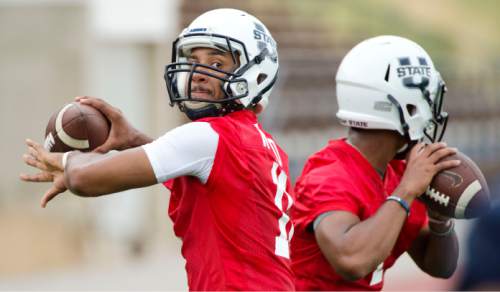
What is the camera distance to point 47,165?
3.61 m

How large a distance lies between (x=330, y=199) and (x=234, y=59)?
0.73 m

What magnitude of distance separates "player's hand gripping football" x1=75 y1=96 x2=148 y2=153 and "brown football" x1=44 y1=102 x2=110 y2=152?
22mm

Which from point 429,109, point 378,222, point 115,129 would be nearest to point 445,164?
point 429,109

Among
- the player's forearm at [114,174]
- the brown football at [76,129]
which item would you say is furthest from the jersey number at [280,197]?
the brown football at [76,129]

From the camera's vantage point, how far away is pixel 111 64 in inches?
458

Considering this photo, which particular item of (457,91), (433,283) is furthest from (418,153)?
(457,91)

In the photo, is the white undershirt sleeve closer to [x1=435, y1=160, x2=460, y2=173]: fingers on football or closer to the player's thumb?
the player's thumb

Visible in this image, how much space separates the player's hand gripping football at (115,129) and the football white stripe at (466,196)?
4.46 feet

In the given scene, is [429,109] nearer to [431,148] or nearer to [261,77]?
[431,148]

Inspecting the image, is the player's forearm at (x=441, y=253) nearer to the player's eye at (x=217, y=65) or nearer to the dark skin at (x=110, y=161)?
the dark skin at (x=110, y=161)

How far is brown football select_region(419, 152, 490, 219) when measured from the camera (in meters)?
4.05

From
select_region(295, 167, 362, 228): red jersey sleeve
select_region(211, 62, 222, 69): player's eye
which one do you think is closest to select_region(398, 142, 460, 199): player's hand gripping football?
select_region(295, 167, 362, 228): red jersey sleeve

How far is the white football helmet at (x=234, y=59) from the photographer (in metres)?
3.68

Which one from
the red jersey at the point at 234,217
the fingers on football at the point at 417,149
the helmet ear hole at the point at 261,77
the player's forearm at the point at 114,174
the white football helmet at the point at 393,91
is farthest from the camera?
the white football helmet at the point at 393,91
